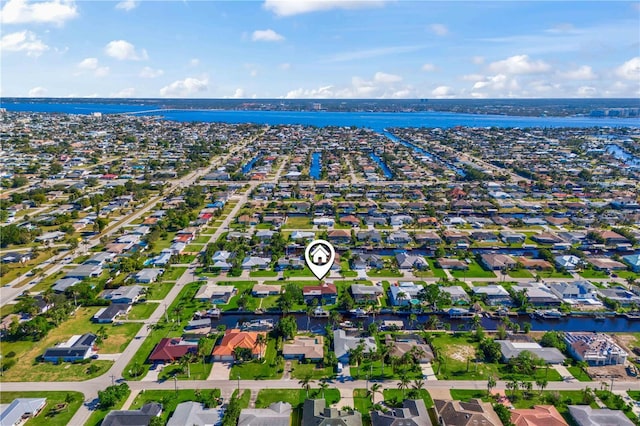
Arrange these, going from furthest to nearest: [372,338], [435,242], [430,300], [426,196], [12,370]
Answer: [426,196]
[435,242]
[430,300]
[372,338]
[12,370]

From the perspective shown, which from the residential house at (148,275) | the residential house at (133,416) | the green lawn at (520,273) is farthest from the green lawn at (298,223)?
the residential house at (133,416)

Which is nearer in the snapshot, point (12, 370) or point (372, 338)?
point (12, 370)

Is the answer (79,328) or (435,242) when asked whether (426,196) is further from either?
(79,328)

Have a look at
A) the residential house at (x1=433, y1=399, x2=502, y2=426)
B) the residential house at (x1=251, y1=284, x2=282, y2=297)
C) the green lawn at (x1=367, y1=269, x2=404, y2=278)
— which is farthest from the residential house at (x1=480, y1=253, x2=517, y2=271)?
the residential house at (x1=251, y1=284, x2=282, y2=297)

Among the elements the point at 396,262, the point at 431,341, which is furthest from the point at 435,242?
the point at 431,341

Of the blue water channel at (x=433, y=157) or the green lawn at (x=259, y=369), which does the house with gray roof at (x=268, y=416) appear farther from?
the blue water channel at (x=433, y=157)

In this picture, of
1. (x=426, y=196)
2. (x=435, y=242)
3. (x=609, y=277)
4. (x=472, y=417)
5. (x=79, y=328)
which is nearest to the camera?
(x=472, y=417)
